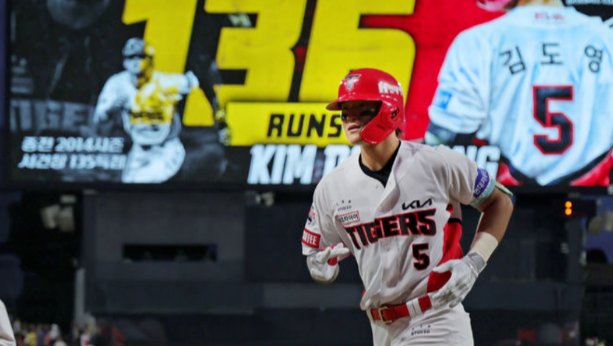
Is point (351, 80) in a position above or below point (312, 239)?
above

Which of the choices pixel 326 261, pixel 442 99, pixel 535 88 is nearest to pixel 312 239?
pixel 326 261

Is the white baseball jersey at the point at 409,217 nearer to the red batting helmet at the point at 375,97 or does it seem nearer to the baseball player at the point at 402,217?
the baseball player at the point at 402,217

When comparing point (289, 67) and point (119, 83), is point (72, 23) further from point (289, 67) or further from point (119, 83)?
point (289, 67)

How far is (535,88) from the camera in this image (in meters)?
18.5

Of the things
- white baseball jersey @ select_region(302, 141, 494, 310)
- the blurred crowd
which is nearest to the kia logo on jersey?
white baseball jersey @ select_region(302, 141, 494, 310)

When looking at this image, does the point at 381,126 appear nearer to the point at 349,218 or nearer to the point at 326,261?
the point at 349,218

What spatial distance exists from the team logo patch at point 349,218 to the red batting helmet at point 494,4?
1316cm

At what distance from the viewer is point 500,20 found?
61.2 ft

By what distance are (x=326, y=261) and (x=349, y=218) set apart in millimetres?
262

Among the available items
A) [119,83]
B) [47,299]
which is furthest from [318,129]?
[47,299]

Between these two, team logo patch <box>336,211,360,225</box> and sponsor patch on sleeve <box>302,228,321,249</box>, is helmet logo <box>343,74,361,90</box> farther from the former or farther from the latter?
sponsor patch on sleeve <box>302,228,321,249</box>

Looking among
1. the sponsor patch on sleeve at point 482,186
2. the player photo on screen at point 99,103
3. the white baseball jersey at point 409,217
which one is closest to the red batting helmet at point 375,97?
the white baseball jersey at point 409,217

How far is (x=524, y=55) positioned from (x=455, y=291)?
43.6 feet

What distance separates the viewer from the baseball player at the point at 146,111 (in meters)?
18.7
